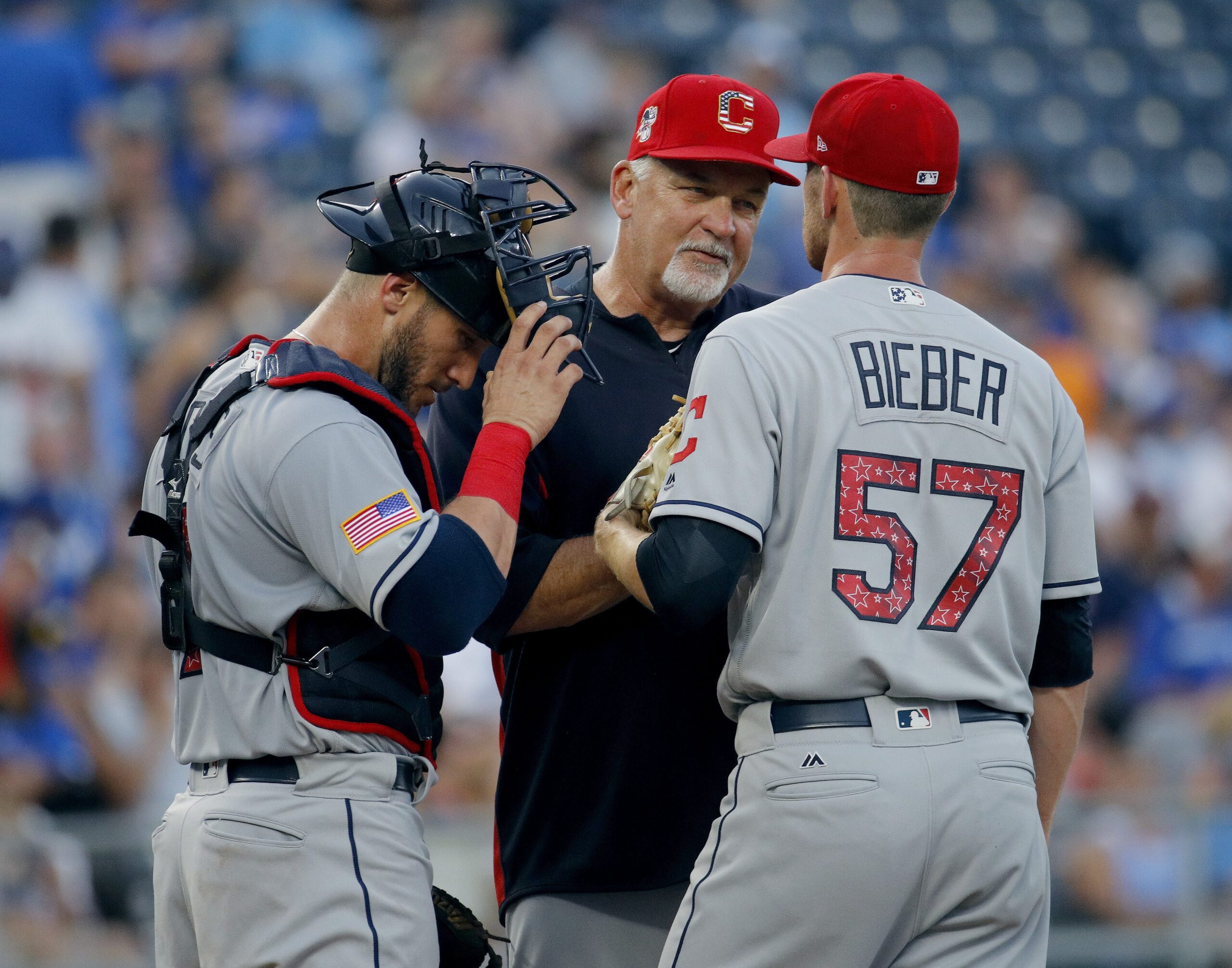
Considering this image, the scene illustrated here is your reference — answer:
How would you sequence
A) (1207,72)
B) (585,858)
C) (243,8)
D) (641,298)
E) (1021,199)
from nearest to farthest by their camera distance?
1. (585,858)
2. (641,298)
3. (243,8)
4. (1021,199)
5. (1207,72)

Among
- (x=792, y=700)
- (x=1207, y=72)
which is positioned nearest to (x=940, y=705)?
(x=792, y=700)

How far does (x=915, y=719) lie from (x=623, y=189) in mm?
1469

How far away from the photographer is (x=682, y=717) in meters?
2.92

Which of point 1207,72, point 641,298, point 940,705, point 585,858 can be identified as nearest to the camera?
point 940,705

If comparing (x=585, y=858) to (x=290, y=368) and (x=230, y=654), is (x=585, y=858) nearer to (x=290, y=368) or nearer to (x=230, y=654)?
(x=230, y=654)

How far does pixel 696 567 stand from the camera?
90.5 inches

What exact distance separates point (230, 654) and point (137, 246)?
5.43 metres

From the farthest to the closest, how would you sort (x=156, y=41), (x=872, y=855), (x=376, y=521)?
(x=156, y=41) < (x=376, y=521) < (x=872, y=855)

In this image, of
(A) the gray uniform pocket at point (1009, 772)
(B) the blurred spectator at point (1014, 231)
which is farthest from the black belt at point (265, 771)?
(B) the blurred spectator at point (1014, 231)

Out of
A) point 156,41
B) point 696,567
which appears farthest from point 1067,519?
point 156,41

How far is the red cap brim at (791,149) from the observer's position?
263 centimetres

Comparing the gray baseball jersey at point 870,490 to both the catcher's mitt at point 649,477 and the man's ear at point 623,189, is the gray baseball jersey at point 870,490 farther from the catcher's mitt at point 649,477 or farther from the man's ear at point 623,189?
the man's ear at point 623,189

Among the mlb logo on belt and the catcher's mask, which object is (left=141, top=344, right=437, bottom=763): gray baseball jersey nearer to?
the catcher's mask

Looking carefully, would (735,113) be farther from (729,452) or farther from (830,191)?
(729,452)
